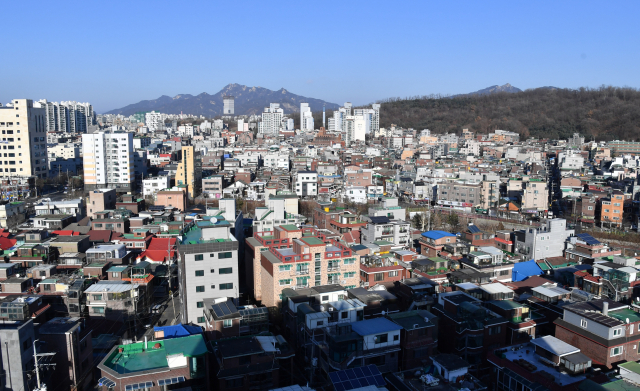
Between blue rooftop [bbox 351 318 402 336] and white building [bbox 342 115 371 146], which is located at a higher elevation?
white building [bbox 342 115 371 146]

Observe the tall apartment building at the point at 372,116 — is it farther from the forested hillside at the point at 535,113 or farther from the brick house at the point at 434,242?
the brick house at the point at 434,242

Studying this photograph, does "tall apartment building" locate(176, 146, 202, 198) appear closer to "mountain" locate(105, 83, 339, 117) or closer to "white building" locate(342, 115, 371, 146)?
"white building" locate(342, 115, 371, 146)

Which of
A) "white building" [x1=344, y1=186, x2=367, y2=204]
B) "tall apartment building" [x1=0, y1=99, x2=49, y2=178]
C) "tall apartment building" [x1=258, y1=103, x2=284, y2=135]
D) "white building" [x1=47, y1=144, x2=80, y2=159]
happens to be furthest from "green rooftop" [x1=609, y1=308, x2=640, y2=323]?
"tall apartment building" [x1=258, y1=103, x2=284, y2=135]

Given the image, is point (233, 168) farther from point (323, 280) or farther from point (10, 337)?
point (10, 337)

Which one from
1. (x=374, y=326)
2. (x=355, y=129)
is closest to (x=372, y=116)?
(x=355, y=129)

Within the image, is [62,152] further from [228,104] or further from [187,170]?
[228,104]

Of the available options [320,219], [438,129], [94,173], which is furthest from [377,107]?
[320,219]
